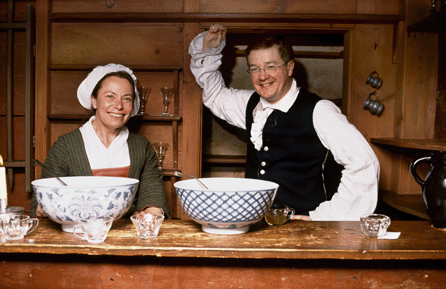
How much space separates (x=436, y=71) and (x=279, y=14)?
1236 millimetres

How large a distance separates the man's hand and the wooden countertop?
5.12ft

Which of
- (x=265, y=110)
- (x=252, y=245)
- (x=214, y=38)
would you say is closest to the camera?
(x=252, y=245)

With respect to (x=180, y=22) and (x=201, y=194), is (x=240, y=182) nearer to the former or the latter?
(x=201, y=194)

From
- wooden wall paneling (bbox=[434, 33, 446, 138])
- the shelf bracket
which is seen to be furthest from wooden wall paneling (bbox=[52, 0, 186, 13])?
wooden wall paneling (bbox=[434, 33, 446, 138])

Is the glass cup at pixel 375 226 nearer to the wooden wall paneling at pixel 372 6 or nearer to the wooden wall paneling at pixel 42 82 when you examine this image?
the wooden wall paneling at pixel 372 6

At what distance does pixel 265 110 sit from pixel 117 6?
4.81 feet

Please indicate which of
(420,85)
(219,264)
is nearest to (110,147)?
(219,264)

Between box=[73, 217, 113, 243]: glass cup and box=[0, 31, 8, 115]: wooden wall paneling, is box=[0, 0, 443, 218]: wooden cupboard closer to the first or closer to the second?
box=[0, 31, 8, 115]: wooden wall paneling

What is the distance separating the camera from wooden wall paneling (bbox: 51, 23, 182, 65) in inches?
115

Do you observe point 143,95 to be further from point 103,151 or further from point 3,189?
point 3,189

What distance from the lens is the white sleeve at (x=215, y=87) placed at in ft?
8.46

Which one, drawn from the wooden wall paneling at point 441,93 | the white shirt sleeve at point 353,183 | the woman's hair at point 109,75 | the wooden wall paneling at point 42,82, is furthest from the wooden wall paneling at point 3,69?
the wooden wall paneling at point 441,93

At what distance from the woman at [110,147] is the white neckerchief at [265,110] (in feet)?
2.10

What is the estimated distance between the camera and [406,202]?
8.44ft
